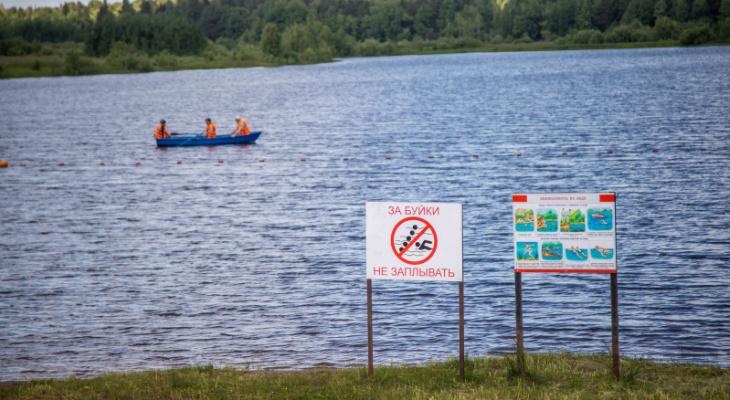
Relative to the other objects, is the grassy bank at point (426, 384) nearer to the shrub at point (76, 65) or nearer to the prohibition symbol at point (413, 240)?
the prohibition symbol at point (413, 240)

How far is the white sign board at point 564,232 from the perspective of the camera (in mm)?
9062

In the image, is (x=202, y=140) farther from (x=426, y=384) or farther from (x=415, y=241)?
(x=426, y=384)

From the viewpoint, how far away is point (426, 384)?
357 inches

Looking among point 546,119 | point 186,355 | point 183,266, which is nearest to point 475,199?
point 183,266

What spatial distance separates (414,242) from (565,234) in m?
1.80

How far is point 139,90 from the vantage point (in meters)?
118

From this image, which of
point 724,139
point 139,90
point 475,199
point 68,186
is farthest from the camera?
point 139,90

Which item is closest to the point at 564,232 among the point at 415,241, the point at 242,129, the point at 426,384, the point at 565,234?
the point at 565,234

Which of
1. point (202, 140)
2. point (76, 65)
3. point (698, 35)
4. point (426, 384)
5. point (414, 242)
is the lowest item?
point (426, 384)

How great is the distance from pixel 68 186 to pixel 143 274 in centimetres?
1709

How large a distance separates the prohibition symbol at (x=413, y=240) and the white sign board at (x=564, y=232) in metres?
1.05

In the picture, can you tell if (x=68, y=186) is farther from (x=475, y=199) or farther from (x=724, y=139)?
(x=724, y=139)

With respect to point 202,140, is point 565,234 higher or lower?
lower

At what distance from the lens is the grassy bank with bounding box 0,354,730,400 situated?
8.60 m
